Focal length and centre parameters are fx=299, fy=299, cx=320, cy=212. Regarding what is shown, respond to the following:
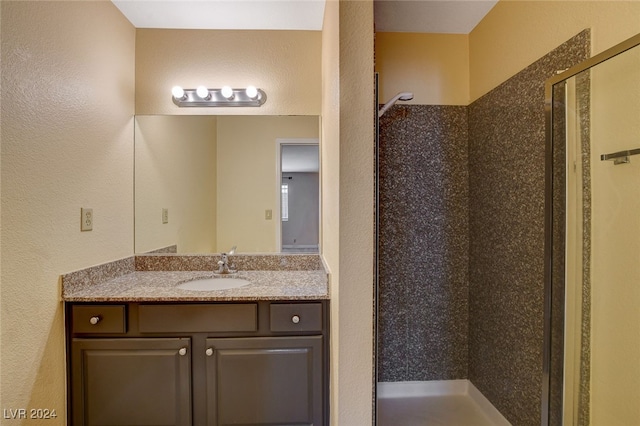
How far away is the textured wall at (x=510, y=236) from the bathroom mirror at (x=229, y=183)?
1034mm

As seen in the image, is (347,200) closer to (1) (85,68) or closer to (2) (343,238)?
(2) (343,238)

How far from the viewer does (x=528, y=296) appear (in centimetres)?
149

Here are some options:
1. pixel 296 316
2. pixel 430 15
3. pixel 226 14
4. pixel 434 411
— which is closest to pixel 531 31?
pixel 430 15

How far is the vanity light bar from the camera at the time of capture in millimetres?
1887

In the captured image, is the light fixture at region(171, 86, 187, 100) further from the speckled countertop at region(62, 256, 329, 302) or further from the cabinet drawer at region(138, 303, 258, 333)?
the cabinet drawer at region(138, 303, 258, 333)

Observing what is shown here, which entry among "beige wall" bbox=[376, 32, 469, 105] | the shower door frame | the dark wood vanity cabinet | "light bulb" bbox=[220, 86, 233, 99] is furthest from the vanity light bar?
the shower door frame

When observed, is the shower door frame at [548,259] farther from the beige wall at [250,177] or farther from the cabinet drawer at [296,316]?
the beige wall at [250,177]

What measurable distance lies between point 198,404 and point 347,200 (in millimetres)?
1204

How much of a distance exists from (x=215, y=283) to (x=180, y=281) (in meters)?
0.19

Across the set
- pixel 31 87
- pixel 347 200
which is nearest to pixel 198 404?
pixel 347 200

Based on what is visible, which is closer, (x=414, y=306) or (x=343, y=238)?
(x=343, y=238)

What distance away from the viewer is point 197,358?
4.68 ft

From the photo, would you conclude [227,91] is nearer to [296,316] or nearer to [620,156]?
[296,316]

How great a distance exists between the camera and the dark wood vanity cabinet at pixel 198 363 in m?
1.41
